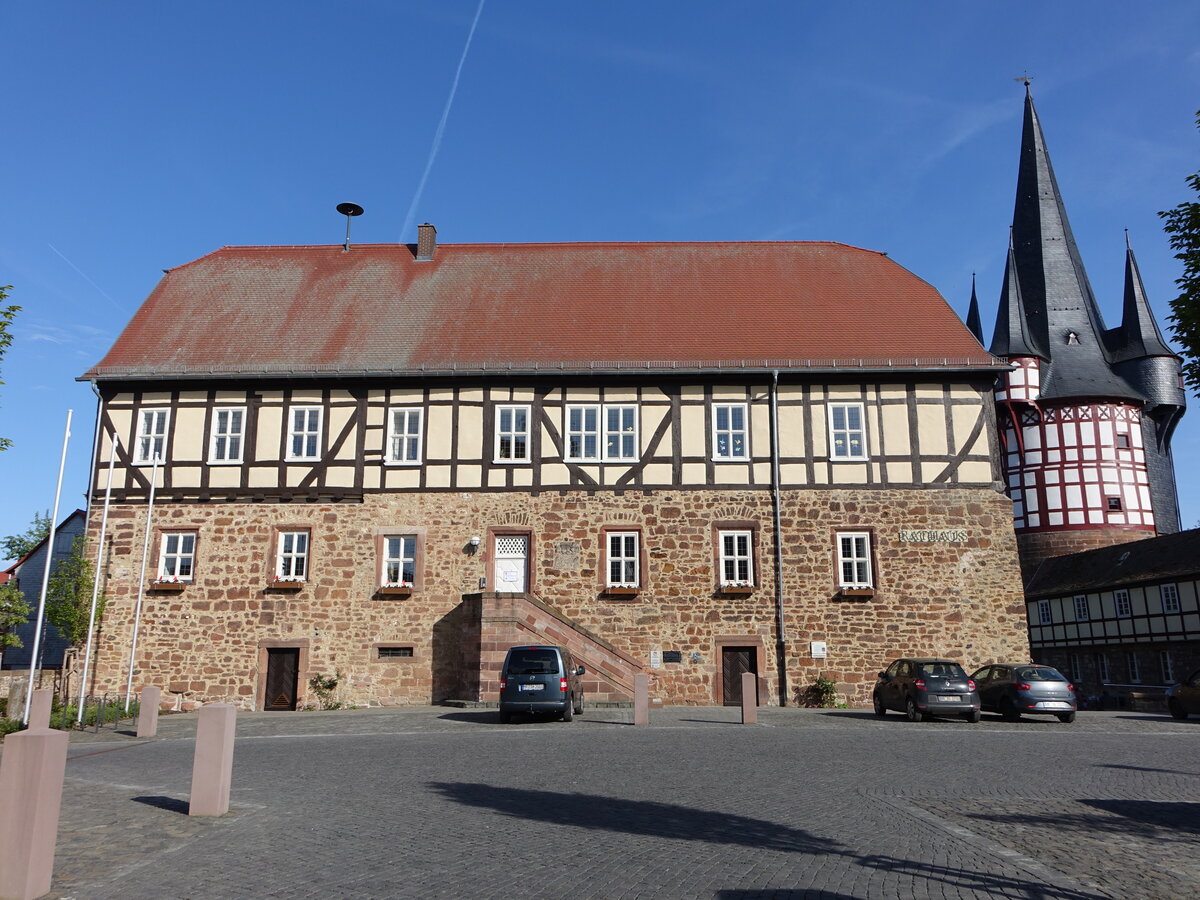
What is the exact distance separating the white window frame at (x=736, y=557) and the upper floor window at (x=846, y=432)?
3214 mm

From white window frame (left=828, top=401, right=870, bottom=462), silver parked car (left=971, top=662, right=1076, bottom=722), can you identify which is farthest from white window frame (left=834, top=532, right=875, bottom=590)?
silver parked car (left=971, top=662, right=1076, bottom=722)

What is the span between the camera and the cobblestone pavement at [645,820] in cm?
655

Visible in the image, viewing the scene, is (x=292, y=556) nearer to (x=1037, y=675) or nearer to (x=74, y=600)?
(x=74, y=600)

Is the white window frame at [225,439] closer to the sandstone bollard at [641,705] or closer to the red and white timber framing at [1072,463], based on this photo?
the sandstone bollard at [641,705]

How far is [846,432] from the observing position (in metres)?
25.4

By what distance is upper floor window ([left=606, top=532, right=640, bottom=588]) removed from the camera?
81.1 ft

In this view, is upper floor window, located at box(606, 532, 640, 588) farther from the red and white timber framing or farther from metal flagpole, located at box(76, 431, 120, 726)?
the red and white timber framing

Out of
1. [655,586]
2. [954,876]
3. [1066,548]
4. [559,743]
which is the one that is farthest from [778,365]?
[1066,548]

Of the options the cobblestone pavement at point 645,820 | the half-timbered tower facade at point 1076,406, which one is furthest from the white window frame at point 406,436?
the half-timbered tower facade at point 1076,406

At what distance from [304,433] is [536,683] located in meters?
10.9

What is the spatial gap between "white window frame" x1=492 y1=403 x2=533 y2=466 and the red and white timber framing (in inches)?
1144

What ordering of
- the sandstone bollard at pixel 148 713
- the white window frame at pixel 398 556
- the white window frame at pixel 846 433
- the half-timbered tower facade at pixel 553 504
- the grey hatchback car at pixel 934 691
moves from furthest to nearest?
the white window frame at pixel 846 433 → the white window frame at pixel 398 556 → the half-timbered tower facade at pixel 553 504 → the grey hatchback car at pixel 934 691 → the sandstone bollard at pixel 148 713

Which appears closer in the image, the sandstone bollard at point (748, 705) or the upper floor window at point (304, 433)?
the sandstone bollard at point (748, 705)

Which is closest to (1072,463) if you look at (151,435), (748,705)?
(748,705)
